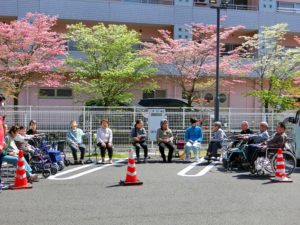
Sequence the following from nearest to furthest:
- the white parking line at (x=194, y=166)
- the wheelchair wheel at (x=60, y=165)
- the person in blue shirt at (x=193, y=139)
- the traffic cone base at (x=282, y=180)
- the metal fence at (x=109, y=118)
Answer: the traffic cone base at (x=282, y=180) < the white parking line at (x=194, y=166) < the wheelchair wheel at (x=60, y=165) < the person in blue shirt at (x=193, y=139) < the metal fence at (x=109, y=118)

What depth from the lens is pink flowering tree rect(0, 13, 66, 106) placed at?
18.4m

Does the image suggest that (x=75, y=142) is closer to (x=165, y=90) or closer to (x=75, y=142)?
(x=75, y=142)

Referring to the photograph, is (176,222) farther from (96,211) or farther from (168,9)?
(168,9)

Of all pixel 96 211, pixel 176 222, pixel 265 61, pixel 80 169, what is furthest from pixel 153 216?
pixel 265 61

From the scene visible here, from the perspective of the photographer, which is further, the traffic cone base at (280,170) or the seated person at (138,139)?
the seated person at (138,139)

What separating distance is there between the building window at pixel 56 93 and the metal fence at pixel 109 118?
9604 millimetres


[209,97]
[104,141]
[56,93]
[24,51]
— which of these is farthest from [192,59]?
[104,141]

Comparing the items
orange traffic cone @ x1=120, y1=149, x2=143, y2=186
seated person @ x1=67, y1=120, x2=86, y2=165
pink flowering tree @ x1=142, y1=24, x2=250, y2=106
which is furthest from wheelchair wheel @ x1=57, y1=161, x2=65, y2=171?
pink flowering tree @ x1=142, y1=24, x2=250, y2=106

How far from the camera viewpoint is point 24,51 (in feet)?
63.1

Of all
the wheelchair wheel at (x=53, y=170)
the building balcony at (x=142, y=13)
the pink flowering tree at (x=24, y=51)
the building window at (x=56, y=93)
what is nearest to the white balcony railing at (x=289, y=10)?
the building balcony at (x=142, y=13)

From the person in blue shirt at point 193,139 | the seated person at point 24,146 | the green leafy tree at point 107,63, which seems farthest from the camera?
the green leafy tree at point 107,63

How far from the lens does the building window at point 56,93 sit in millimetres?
25922

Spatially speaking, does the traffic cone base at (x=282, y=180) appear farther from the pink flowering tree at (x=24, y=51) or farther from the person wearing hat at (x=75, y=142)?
the pink flowering tree at (x=24, y=51)

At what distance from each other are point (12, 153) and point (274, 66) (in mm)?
16702
